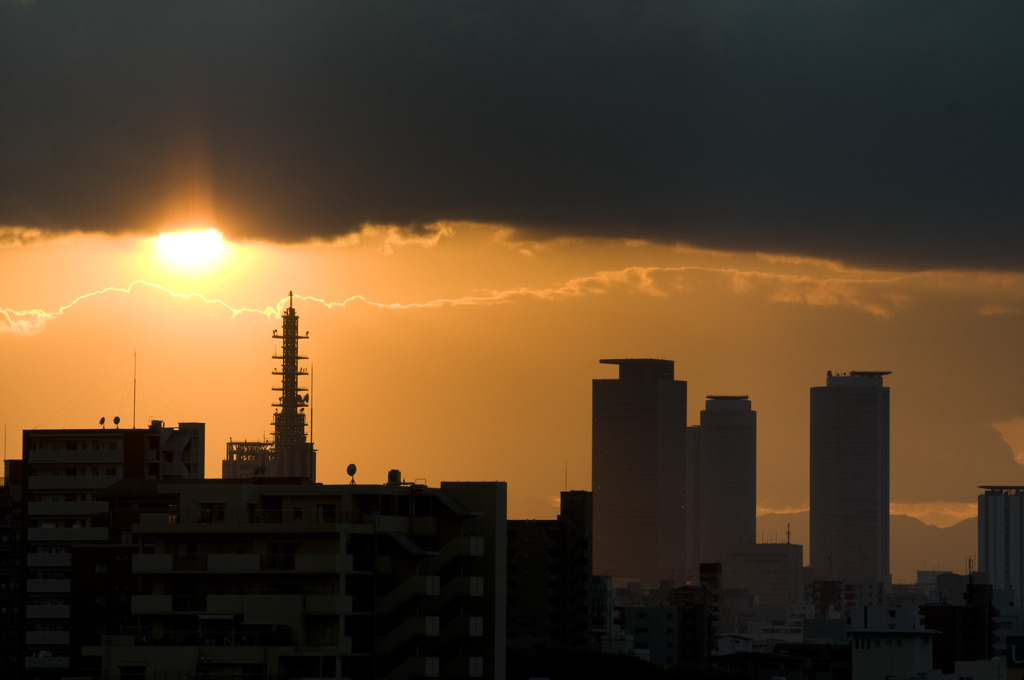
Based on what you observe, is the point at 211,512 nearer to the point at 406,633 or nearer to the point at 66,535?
the point at 406,633

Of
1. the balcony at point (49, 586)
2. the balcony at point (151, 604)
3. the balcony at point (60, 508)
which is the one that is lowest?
the balcony at point (49, 586)

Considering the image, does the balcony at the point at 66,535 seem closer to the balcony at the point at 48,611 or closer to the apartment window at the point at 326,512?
the balcony at the point at 48,611

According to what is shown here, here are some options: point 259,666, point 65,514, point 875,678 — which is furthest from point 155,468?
point 259,666

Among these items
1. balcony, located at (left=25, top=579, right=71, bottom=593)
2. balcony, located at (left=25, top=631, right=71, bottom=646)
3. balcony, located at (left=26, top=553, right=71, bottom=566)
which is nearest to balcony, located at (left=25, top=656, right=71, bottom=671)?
balcony, located at (left=25, top=631, right=71, bottom=646)

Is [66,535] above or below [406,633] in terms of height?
above

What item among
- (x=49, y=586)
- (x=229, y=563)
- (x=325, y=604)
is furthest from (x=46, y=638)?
(x=325, y=604)

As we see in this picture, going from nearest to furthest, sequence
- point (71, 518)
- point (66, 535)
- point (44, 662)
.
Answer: point (44, 662)
point (66, 535)
point (71, 518)

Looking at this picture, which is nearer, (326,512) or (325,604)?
(325,604)

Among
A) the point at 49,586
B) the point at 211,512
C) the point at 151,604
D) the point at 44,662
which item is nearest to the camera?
the point at 151,604

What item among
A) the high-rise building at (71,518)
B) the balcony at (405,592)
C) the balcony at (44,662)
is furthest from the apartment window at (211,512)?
the balcony at (44,662)

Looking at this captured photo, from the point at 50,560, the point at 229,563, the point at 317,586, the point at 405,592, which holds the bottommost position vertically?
the point at 50,560

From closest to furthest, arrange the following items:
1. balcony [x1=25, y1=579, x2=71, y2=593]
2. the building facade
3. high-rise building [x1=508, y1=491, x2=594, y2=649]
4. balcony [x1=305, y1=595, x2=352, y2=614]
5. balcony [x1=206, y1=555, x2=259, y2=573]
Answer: the building facade
balcony [x1=305, y1=595, x2=352, y2=614]
balcony [x1=206, y1=555, x2=259, y2=573]
balcony [x1=25, y1=579, x2=71, y2=593]
high-rise building [x1=508, y1=491, x2=594, y2=649]

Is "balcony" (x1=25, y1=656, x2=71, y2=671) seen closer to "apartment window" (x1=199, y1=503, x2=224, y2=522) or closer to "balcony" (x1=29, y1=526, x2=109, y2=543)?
"balcony" (x1=29, y1=526, x2=109, y2=543)

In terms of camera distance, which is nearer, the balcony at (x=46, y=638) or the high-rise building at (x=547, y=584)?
the balcony at (x=46, y=638)
